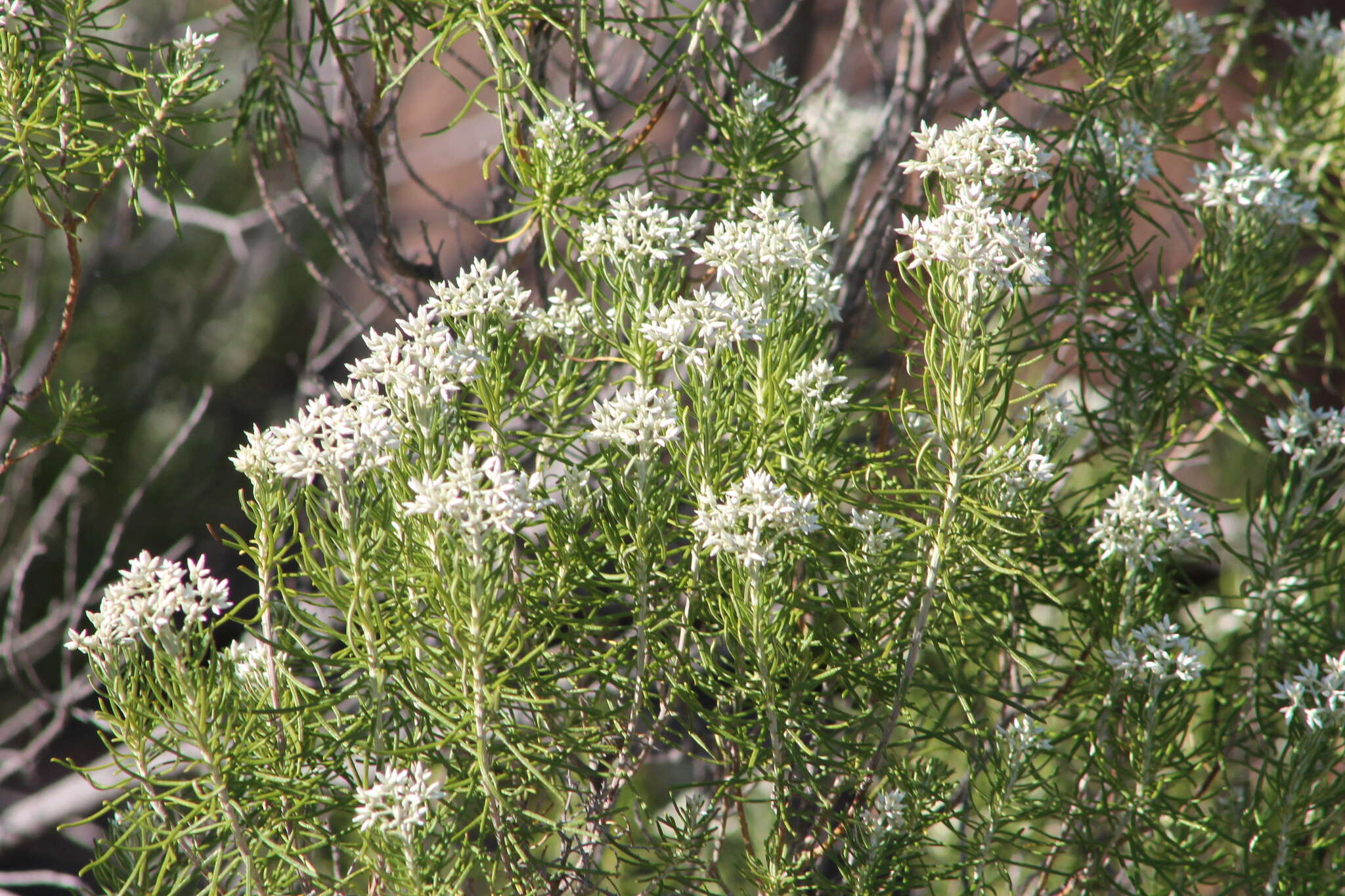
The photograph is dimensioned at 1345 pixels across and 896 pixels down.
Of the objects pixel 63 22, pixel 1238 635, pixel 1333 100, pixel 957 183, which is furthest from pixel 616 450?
pixel 1333 100

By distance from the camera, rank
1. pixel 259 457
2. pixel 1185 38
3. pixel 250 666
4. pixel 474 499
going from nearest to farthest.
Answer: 1. pixel 474 499
2. pixel 259 457
3. pixel 250 666
4. pixel 1185 38

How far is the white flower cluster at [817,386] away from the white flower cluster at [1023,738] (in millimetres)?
321

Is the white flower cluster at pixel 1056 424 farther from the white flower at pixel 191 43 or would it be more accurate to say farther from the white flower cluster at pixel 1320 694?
the white flower at pixel 191 43

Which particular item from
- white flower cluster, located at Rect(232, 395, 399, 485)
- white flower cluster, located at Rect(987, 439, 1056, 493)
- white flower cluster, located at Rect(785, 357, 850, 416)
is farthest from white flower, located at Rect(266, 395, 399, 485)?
white flower cluster, located at Rect(987, 439, 1056, 493)

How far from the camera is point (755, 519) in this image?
2.15 ft

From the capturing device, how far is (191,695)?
671 mm

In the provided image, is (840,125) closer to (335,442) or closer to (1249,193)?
(1249,193)

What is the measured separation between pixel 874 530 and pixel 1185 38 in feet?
2.64

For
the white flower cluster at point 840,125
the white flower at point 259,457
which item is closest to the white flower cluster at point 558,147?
the white flower at point 259,457

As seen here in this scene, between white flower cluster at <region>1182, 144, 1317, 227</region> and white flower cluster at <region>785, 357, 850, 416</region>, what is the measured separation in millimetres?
478

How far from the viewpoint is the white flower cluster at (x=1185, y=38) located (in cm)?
116

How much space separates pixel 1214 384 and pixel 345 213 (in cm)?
105

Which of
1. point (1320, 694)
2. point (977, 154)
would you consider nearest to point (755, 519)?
point (977, 154)

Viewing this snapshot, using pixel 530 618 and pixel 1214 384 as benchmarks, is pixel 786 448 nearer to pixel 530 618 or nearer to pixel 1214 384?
pixel 530 618
